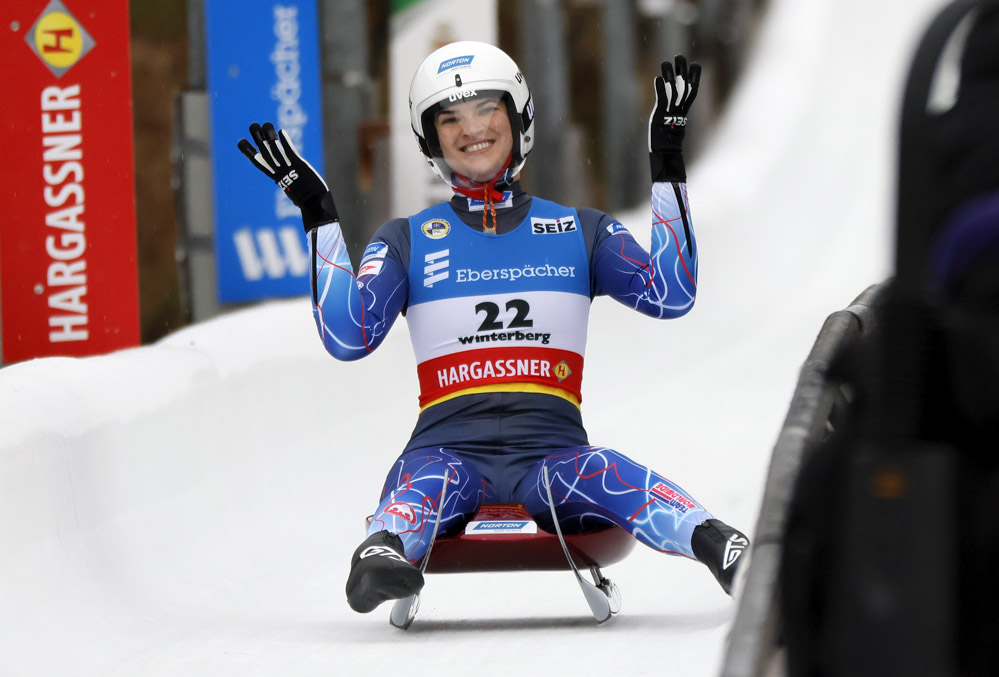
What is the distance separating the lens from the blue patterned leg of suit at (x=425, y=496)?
→ 265cm

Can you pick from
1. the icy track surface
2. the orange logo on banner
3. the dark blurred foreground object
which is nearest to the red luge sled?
the icy track surface

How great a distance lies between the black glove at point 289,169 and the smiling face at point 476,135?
384mm

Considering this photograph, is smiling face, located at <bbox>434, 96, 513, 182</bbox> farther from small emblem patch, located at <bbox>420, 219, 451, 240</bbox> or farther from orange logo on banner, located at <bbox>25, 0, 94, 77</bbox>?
orange logo on banner, located at <bbox>25, 0, 94, 77</bbox>

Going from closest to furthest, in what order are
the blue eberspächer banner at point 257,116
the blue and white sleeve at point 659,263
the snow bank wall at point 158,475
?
1. the snow bank wall at point 158,475
2. the blue and white sleeve at point 659,263
3. the blue eberspächer banner at point 257,116

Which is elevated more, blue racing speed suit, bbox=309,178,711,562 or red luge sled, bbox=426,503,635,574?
blue racing speed suit, bbox=309,178,711,562

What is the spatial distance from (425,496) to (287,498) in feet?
4.51

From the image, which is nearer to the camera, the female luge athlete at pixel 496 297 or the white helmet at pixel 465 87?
the female luge athlete at pixel 496 297

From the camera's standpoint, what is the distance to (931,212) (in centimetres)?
116

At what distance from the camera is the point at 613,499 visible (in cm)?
274

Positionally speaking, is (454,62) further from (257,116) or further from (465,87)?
(257,116)

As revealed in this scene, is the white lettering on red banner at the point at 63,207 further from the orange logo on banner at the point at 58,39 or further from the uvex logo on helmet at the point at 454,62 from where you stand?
the uvex logo on helmet at the point at 454,62

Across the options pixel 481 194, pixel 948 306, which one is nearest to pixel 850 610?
pixel 948 306

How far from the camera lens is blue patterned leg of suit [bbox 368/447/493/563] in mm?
2650

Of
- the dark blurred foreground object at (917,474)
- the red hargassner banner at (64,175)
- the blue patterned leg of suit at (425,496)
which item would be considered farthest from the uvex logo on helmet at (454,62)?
the dark blurred foreground object at (917,474)
